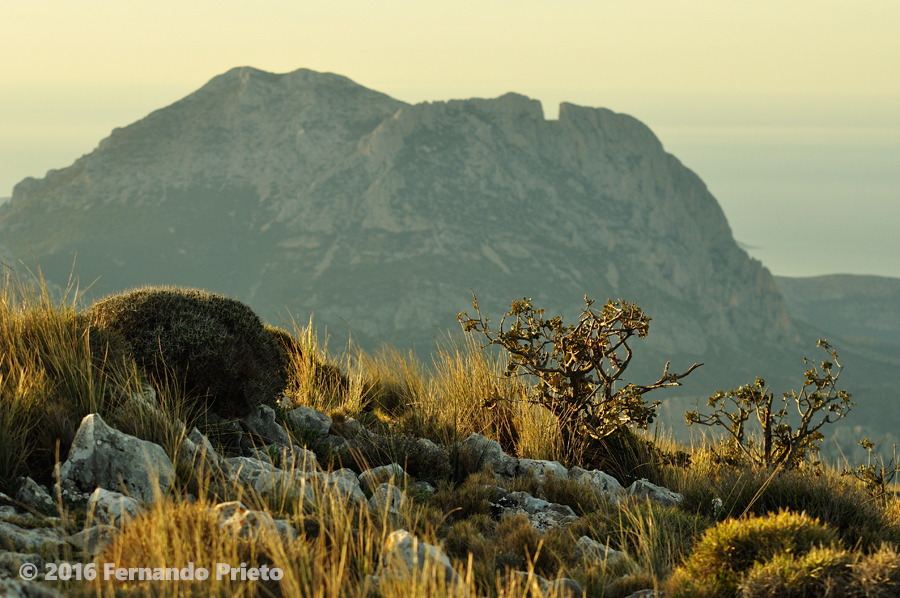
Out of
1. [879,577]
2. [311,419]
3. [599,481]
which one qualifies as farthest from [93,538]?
[599,481]

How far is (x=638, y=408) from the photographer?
27.6ft

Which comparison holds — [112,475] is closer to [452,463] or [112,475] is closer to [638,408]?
[452,463]

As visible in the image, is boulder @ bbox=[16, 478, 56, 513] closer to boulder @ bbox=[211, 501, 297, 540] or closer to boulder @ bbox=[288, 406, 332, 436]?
boulder @ bbox=[211, 501, 297, 540]

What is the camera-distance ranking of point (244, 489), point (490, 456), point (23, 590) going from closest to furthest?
point (23, 590)
point (244, 489)
point (490, 456)

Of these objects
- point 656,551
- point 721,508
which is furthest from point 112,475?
point 721,508

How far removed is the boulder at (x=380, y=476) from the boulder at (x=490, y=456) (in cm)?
116

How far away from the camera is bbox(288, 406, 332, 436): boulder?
816 centimetres

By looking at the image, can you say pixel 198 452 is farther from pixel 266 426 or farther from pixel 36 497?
pixel 266 426

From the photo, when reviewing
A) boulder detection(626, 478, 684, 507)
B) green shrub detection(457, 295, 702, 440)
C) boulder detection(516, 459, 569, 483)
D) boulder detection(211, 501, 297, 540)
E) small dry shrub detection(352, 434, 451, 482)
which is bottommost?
boulder detection(626, 478, 684, 507)

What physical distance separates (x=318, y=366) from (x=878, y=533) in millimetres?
7426

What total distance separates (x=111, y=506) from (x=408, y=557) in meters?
2.04

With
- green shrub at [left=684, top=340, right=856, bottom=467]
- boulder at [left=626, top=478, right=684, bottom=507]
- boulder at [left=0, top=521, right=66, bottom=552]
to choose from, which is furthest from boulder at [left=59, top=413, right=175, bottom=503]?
green shrub at [left=684, top=340, right=856, bottom=467]

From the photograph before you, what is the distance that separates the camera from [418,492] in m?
6.38

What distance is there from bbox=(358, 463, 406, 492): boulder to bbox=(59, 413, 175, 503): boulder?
1638 millimetres
